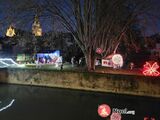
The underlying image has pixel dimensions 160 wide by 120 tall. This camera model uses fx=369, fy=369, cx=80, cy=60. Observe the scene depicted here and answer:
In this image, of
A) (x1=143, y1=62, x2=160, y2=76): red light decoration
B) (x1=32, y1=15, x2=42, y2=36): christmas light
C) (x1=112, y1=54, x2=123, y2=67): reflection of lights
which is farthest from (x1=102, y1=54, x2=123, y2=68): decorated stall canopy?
(x1=32, y1=15, x2=42, y2=36): christmas light

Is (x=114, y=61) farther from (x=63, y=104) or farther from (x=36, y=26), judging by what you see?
(x=63, y=104)

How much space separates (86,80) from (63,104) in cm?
519

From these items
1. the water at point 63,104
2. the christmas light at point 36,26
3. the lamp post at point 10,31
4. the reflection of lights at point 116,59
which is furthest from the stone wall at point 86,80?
the reflection of lights at point 116,59

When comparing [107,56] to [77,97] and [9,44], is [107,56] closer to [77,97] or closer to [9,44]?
[77,97]

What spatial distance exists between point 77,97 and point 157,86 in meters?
5.73

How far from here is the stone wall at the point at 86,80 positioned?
2633 cm

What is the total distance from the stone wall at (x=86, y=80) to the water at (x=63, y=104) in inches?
23.6

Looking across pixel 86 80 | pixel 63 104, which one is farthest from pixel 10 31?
pixel 63 104

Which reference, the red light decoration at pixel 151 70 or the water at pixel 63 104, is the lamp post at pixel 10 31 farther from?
the red light decoration at pixel 151 70

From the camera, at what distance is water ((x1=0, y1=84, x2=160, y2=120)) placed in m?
20.6

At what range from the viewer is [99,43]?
37469mm

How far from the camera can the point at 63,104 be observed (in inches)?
953

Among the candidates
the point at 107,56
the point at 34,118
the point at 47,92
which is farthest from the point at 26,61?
the point at 34,118

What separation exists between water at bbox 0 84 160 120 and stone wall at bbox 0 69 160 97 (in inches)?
23.6
